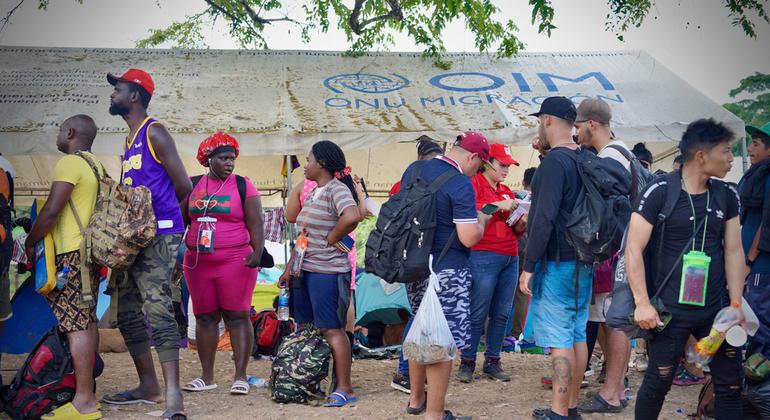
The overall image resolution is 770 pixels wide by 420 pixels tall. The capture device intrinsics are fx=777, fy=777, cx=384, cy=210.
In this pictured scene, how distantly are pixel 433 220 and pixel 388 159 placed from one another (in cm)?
702

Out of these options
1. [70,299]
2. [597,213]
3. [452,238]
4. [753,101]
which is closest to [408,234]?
[452,238]

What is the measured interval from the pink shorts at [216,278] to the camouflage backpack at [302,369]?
610mm

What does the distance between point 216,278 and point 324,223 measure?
0.96m

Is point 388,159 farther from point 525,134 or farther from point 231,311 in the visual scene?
point 231,311

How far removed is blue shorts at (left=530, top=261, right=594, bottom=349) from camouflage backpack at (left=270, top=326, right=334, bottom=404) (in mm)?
1764

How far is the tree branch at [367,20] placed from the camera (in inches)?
471

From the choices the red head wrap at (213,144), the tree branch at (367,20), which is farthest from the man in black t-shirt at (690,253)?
the tree branch at (367,20)

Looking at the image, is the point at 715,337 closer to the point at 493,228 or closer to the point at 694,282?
the point at 694,282

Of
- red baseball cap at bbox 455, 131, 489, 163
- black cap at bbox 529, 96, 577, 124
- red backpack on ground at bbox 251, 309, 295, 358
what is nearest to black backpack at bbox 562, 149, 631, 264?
black cap at bbox 529, 96, 577, 124

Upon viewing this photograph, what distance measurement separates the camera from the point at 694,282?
13.0 ft

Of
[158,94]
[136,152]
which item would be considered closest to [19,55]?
[158,94]

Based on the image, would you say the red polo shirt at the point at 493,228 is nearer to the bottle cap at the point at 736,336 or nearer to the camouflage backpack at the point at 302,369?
the camouflage backpack at the point at 302,369

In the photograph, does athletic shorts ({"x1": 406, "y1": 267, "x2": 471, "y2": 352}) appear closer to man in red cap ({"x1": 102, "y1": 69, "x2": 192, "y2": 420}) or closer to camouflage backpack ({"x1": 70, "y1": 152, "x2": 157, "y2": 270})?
man in red cap ({"x1": 102, "y1": 69, "x2": 192, "y2": 420})

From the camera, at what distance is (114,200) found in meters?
5.07
